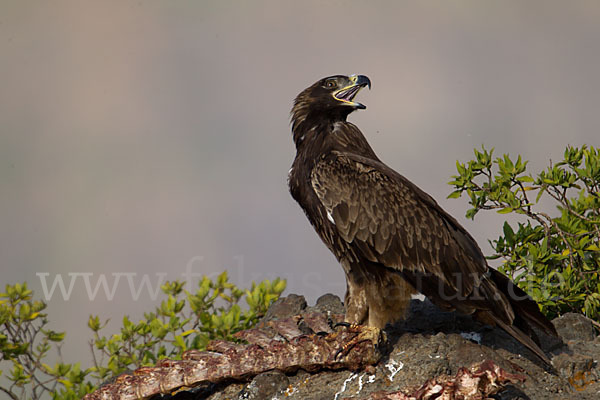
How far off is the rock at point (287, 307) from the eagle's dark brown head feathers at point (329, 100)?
1.96m

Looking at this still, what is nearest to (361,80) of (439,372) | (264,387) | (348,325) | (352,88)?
(352,88)

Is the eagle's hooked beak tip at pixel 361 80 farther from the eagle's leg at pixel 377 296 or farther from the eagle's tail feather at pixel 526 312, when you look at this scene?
the eagle's tail feather at pixel 526 312

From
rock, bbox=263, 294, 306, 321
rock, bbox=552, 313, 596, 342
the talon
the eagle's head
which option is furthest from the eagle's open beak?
rock, bbox=552, 313, 596, 342

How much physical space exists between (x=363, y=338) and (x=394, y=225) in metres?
1.03

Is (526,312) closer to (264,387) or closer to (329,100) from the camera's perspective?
(264,387)

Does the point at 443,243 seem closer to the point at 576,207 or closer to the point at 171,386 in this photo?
the point at 576,207

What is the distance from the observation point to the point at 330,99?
7.04 meters

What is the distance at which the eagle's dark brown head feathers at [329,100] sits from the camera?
276 inches

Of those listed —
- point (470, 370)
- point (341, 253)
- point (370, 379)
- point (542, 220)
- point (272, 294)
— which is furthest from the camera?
point (272, 294)

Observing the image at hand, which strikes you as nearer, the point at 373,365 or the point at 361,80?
the point at 373,365

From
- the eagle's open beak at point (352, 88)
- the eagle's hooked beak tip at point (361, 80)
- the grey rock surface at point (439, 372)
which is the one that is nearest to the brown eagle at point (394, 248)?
the grey rock surface at point (439, 372)

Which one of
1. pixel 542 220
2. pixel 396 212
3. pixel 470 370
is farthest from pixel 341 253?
pixel 542 220

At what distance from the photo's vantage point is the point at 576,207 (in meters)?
7.56

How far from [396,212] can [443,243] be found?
0.52 metres
